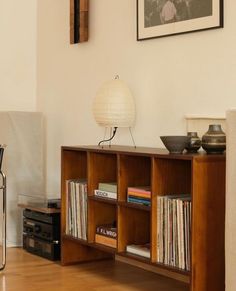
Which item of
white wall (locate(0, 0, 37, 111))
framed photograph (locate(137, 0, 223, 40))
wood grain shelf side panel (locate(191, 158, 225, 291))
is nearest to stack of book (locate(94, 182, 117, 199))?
wood grain shelf side panel (locate(191, 158, 225, 291))

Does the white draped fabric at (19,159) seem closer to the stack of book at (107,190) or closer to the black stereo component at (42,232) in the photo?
the black stereo component at (42,232)

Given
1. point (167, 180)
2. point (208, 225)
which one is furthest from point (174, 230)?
point (167, 180)

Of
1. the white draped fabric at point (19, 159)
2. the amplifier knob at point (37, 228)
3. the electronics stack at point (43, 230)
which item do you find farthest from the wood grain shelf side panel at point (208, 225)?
the white draped fabric at point (19, 159)

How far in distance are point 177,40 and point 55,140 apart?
5.34ft

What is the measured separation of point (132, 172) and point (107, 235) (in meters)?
0.40

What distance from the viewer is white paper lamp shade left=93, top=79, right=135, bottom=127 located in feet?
12.3

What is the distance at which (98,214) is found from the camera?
3.78 meters

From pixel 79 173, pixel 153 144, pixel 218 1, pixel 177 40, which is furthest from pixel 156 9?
pixel 79 173

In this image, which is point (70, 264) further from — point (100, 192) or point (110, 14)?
point (110, 14)

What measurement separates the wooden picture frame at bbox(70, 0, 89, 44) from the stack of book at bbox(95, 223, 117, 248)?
1.48 meters

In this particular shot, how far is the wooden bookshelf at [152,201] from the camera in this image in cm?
294

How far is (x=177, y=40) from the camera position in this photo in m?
3.67

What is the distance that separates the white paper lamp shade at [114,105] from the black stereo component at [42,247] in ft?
3.01

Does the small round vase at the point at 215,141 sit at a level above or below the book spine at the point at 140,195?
above
